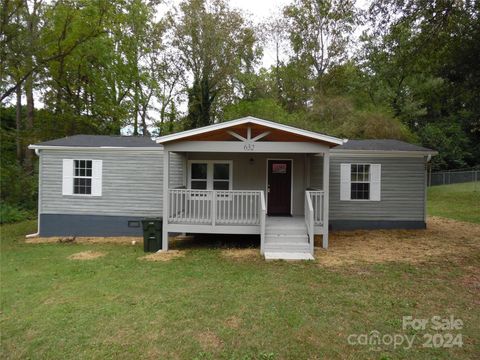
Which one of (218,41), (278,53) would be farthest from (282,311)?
(278,53)

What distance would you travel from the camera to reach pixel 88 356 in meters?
3.62

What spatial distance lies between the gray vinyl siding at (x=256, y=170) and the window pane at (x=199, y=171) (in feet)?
0.92

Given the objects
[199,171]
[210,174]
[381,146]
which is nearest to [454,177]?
[381,146]

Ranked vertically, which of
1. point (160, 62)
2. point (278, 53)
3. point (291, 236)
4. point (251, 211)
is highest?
point (278, 53)

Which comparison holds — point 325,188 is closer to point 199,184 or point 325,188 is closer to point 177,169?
point 199,184

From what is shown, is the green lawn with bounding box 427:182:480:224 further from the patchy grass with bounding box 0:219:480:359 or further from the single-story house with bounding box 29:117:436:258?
the patchy grass with bounding box 0:219:480:359

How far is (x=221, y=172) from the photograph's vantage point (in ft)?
35.4

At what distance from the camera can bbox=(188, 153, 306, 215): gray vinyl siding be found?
10703 mm

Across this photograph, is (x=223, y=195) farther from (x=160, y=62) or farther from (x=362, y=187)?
(x=160, y=62)

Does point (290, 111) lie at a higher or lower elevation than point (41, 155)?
higher

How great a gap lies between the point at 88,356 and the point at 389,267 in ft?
19.4

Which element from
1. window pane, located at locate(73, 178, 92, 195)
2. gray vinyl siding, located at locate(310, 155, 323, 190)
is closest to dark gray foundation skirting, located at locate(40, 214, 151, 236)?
window pane, located at locate(73, 178, 92, 195)

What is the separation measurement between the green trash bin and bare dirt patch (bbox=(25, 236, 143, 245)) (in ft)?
4.45

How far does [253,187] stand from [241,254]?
3170 millimetres
